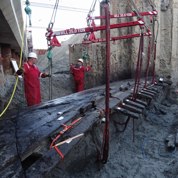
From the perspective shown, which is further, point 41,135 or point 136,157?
point 136,157

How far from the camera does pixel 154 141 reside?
14.7ft

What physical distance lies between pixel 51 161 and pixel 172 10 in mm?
8860

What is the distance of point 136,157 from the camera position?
372 cm

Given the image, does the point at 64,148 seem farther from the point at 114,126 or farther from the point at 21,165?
the point at 114,126

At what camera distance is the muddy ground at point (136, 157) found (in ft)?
9.59

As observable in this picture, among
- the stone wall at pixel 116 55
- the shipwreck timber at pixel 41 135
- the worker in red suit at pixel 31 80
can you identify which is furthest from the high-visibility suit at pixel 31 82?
the stone wall at pixel 116 55

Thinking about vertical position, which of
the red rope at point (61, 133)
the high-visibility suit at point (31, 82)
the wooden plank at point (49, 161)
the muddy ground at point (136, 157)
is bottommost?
the muddy ground at point (136, 157)

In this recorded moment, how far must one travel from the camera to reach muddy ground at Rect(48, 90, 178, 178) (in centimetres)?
292

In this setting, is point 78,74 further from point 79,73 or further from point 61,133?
point 61,133

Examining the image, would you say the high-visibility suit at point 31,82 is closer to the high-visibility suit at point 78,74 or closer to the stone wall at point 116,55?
the high-visibility suit at point 78,74

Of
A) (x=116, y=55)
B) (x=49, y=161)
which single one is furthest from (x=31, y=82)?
(x=116, y=55)

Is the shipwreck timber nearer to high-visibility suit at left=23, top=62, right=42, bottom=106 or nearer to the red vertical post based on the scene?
the red vertical post

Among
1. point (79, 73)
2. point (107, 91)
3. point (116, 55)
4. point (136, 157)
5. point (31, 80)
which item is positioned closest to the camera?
point (107, 91)

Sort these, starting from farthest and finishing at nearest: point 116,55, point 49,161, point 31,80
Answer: point 116,55 → point 31,80 → point 49,161
